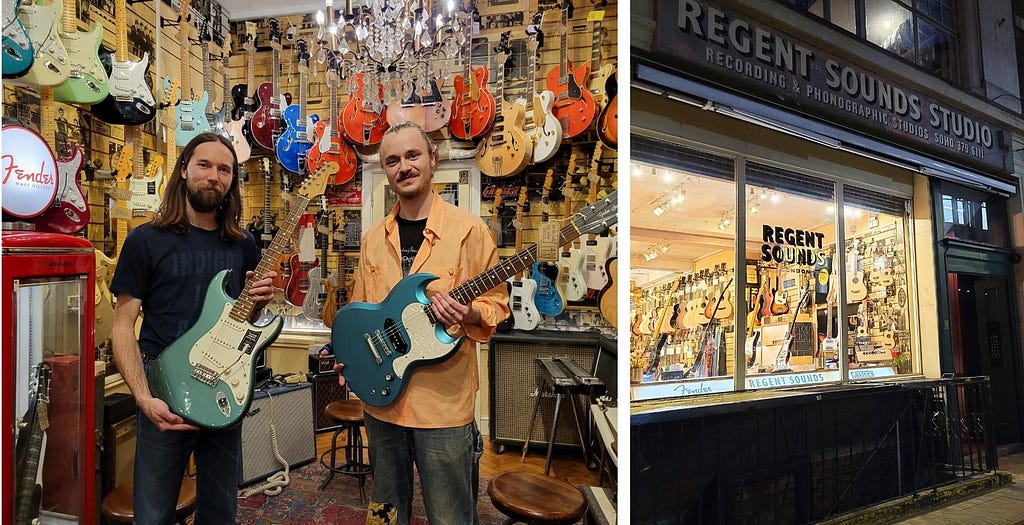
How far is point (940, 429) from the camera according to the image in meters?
1.16

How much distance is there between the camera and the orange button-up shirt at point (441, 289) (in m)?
1.19

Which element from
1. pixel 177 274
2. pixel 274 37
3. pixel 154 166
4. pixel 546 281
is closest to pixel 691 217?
pixel 546 281

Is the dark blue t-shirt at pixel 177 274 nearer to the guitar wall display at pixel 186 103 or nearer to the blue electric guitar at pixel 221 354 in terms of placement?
the blue electric guitar at pixel 221 354

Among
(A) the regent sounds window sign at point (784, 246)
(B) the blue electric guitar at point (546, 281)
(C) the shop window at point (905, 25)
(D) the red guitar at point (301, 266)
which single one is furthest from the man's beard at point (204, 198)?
A: (C) the shop window at point (905, 25)

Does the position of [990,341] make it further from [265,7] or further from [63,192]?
[63,192]

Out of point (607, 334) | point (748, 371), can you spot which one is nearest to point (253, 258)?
point (607, 334)

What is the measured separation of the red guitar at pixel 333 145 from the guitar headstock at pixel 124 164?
518 mm

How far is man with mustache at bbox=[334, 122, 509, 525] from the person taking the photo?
1.19m

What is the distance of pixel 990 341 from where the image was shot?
3.89 ft

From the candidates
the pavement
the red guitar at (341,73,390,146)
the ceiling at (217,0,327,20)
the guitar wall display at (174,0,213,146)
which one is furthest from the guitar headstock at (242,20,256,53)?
the pavement

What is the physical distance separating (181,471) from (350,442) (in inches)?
17.2

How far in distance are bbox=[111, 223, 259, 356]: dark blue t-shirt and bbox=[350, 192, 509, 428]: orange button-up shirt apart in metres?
0.30

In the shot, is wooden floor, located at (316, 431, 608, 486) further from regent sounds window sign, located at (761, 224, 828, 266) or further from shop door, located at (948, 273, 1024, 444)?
shop door, located at (948, 273, 1024, 444)

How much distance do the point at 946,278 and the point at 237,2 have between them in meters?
1.90
